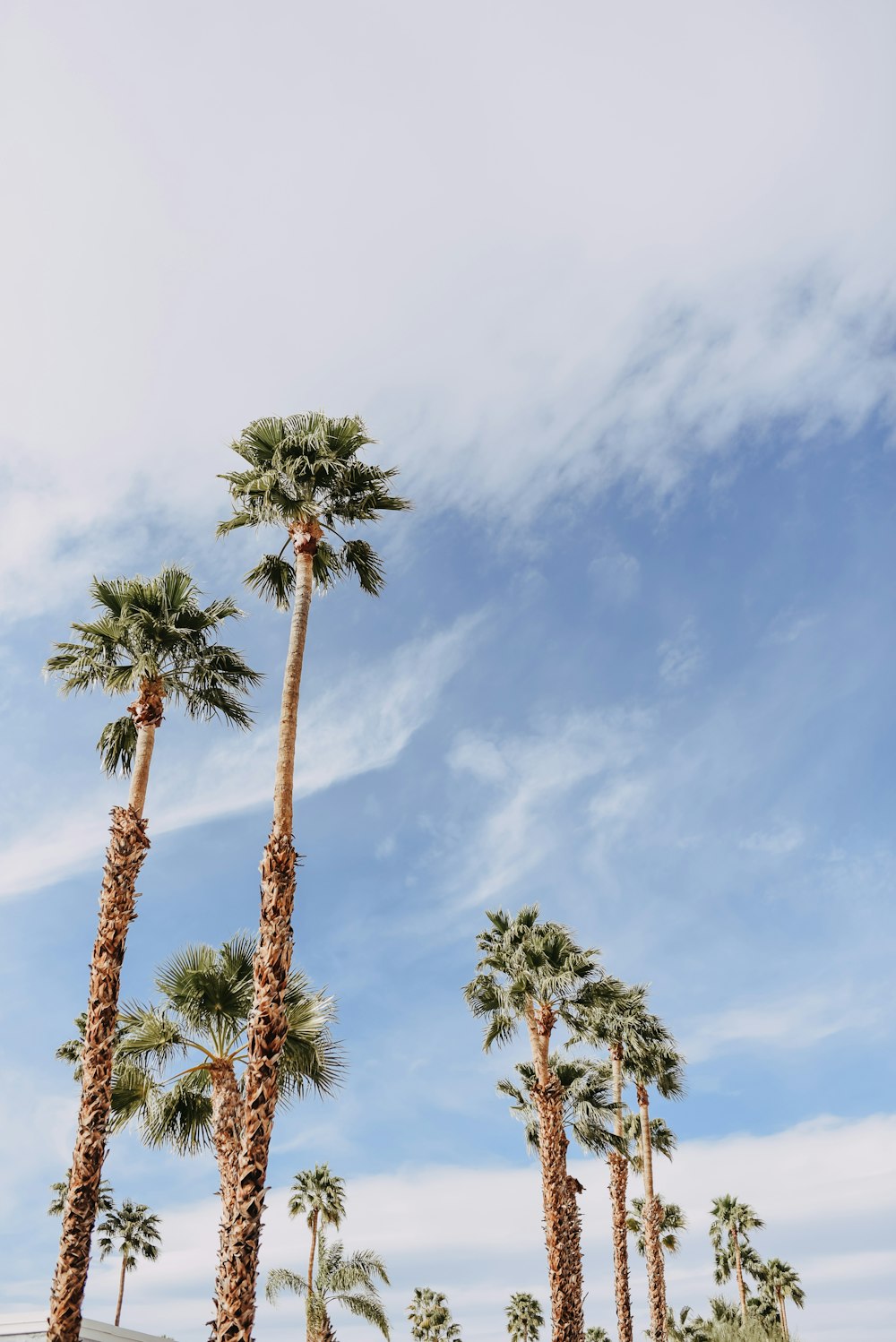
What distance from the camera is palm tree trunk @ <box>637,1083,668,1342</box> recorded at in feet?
109

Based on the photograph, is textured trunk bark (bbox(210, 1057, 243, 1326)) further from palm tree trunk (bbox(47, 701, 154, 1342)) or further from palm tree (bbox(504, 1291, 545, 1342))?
palm tree (bbox(504, 1291, 545, 1342))

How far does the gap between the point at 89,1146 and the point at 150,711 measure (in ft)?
23.9

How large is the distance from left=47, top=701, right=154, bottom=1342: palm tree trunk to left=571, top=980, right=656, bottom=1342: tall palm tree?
53.2 feet

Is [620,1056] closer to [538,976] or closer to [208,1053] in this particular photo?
[538,976]

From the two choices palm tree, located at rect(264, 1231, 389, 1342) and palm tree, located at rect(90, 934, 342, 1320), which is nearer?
palm tree, located at rect(90, 934, 342, 1320)

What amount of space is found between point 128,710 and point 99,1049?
6.11 meters

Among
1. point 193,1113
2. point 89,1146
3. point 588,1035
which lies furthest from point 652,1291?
point 89,1146

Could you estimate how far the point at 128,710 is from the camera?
18.1m

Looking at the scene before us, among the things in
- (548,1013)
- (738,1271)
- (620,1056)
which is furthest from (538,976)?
(738,1271)

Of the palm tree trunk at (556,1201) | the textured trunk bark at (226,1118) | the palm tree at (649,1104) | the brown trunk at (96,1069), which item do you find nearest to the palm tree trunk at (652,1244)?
the palm tree at (649,1104)

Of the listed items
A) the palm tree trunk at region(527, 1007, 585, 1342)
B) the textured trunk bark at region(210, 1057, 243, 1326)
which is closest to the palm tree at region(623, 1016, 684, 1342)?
the palm tree trunk at region(527, 1007, 585, 1342)

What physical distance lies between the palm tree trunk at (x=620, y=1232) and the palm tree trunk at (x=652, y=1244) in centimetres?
188

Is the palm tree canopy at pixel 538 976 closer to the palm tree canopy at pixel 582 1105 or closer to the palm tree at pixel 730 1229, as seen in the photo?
the palm tree canopy at pixel 582 1105

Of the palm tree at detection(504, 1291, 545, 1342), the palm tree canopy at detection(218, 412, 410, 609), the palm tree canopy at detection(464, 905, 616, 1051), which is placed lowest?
the palm tree at detection(504, 1291, 545, 1342)
